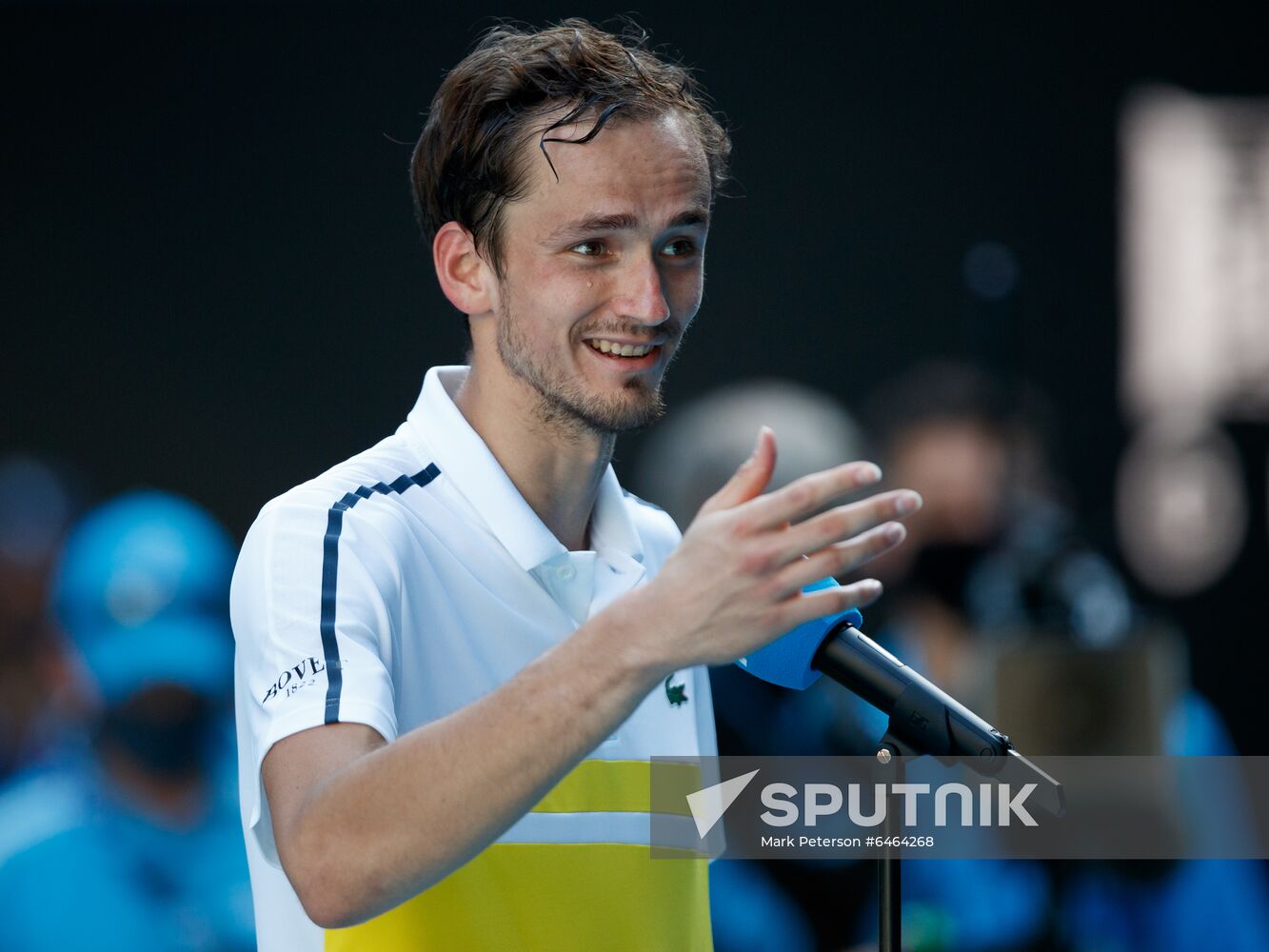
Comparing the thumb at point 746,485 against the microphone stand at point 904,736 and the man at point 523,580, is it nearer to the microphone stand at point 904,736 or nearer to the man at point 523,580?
the man at point 523,580

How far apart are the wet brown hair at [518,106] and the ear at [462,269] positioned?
20 mm

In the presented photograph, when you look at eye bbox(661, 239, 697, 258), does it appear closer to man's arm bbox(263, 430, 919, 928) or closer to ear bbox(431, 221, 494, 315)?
ear bbox(431, 221, 494, 315)

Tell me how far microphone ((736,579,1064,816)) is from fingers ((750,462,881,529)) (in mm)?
190

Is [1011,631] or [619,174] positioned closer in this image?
Result: [619,174]

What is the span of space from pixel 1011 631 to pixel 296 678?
7.72 ft

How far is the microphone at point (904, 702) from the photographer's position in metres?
1.21

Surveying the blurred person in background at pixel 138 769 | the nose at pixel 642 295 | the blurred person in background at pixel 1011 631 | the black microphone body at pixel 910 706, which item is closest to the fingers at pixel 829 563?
the black microphone body at pixel 910 706

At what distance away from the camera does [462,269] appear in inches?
67.0

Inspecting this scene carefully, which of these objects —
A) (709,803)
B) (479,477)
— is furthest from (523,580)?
(709,803)

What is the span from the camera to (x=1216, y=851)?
3.15 metres

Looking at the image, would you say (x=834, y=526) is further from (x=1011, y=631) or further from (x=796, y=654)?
(x=1011, y=631)

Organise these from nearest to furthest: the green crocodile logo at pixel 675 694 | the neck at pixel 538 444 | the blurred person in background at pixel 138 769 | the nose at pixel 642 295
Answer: the nose at pixel 642 295, the neck at pixel 538 444, the green crocodile logo at pixel 675 694, the blurred person in background at pixel 138 769

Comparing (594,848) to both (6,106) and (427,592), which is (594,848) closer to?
(427,592)

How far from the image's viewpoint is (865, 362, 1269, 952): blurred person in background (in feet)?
9.84
